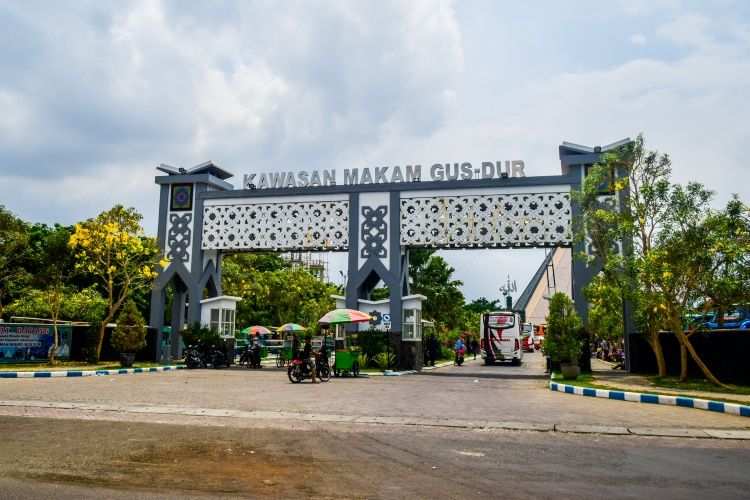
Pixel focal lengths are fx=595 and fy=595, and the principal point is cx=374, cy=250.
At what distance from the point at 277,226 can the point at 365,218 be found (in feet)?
13.5

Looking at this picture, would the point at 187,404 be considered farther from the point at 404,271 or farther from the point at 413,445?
the point at 404,271

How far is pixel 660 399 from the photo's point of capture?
1335 centimetres

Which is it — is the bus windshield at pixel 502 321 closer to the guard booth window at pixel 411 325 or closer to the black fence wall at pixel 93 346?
the guard booth window at pixel 411 325

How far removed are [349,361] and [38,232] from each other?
27496 millimetres

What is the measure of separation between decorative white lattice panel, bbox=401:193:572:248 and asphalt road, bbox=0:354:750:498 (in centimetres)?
1154

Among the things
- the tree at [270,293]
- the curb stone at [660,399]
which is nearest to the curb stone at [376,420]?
the curb stone at [660,399]

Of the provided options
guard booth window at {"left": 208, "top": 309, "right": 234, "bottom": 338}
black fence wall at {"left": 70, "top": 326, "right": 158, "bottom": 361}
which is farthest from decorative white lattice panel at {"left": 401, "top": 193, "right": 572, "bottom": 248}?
black fence wall at {"left": 70, "top": 326, "right": 158, "bottom": 361}

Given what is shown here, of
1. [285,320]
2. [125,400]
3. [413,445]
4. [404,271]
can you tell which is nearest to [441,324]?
[285,320]

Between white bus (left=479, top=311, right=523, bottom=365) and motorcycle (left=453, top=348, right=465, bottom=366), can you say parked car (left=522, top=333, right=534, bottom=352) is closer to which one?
white bus (left=479, top=311, right=523, bottom=365)

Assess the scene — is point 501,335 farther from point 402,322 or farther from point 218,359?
point 218,359

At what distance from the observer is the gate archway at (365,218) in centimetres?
2442

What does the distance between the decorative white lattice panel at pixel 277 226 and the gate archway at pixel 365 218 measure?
45 millimetres

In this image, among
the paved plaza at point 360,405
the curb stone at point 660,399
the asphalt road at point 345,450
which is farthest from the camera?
the curb stone at point 660,399

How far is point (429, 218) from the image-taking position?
25.4m
